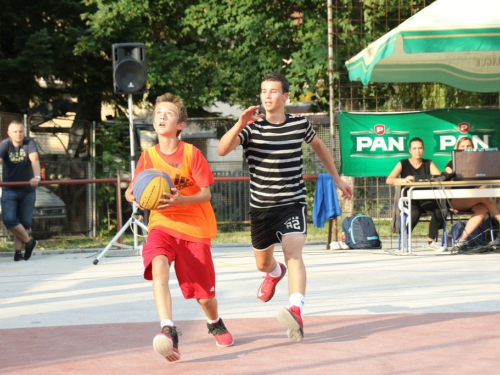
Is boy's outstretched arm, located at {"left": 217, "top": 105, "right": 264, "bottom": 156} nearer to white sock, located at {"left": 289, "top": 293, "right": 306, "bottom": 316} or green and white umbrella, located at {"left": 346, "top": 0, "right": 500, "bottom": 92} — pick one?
white sock, located at {"left": 289, "top": 293, "right": 306, "bottom": 316}

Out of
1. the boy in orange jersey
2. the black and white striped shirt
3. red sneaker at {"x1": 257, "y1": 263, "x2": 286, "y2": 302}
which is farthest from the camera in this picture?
red sneaker at {"x1": 257, "y1": 263, "x2": 286, "y2": 302}

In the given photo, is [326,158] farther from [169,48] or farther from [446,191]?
[169,48]

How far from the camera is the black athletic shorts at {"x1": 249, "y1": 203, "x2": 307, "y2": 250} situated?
23.6ft

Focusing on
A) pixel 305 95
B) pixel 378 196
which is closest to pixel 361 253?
pixel 378 196

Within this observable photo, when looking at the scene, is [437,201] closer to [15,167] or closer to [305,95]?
[15,167]

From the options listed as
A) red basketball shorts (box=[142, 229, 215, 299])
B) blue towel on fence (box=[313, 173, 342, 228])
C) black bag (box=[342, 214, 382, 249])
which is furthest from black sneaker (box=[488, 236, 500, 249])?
red basketball shorts (box=[142, 229, 215, 299])

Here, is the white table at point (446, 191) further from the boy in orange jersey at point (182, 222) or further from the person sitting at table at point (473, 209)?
the boy in orange jersey at point (182, 222)

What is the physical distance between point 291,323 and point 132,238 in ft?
41.5

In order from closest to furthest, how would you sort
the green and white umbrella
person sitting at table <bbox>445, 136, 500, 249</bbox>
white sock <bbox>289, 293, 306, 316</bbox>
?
white sock <bbox>289, 293, 306, 316</bbox>
person sitting at table <bbox>445, 136, 500, 249</bbox>
the green and white umbrella

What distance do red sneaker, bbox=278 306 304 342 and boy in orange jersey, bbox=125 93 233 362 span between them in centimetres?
40

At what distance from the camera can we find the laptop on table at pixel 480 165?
43.9 ft

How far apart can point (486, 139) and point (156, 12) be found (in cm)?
1177

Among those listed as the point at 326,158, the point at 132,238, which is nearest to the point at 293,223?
the point at 326,158

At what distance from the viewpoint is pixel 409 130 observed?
52.3ft
